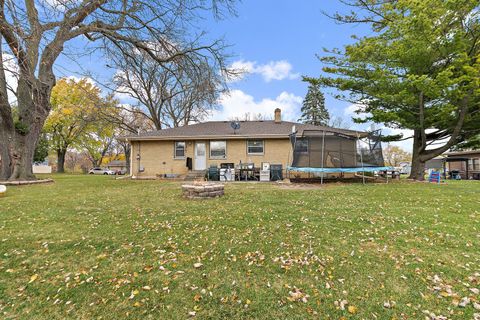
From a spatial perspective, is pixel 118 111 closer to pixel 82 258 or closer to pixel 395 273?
pixel 82 258

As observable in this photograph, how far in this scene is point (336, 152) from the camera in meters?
10.9

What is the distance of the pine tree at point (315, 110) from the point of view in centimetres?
3347

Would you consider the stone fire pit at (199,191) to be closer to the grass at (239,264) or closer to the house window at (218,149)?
the grass at (239,264)

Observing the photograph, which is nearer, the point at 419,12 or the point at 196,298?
the point at 196,298

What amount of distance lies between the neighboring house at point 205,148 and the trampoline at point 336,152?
207 centimetres

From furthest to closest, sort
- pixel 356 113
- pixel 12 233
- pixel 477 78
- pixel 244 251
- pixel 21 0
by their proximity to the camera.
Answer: pixel 356 113, pixel 477 78, pixel 12 233, pixel 244 251, pixel 21 0

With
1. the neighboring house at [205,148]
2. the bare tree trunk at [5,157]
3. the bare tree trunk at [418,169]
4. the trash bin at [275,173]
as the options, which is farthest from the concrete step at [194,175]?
the bare tree trunk at [418,169]

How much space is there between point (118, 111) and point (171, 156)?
1521cm

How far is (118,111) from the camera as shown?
2492cm

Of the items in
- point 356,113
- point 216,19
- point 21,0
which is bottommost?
point 21,0

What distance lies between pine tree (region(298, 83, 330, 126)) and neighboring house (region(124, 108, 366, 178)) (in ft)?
67.5

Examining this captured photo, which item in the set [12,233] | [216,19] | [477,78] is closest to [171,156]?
[216,19]

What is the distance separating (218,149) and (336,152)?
22.5 ft

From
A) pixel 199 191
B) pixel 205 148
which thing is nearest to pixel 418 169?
pixel 205 148
